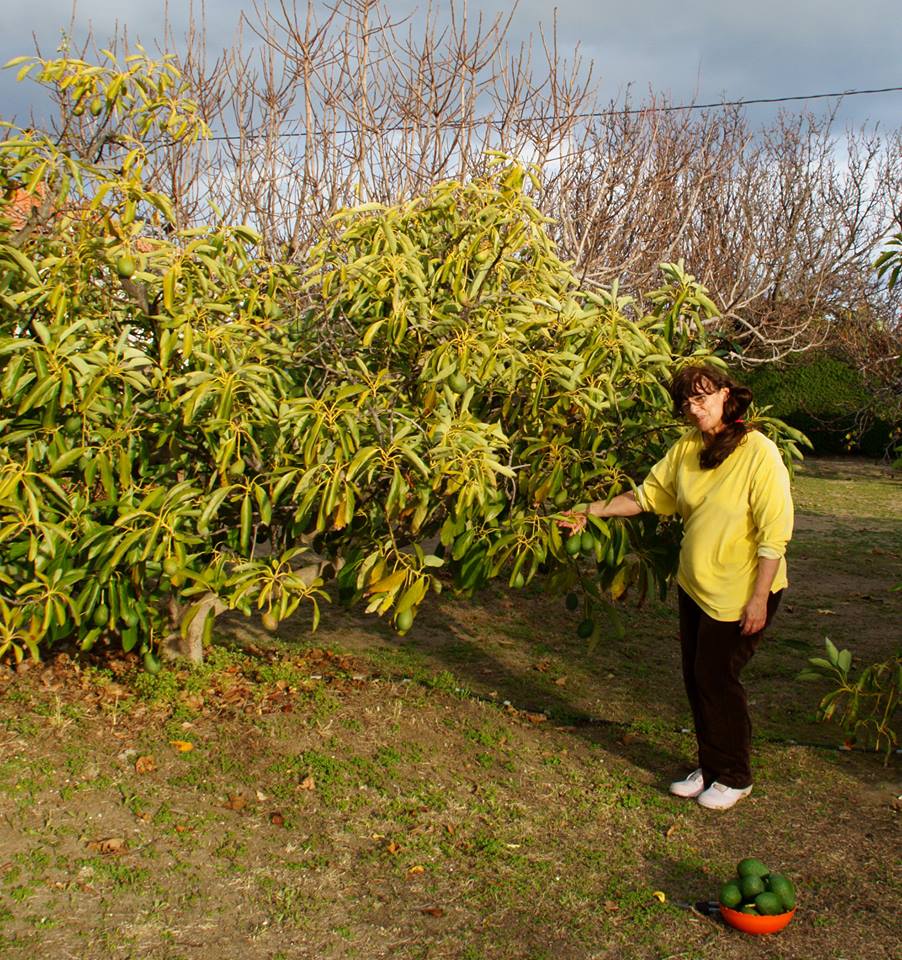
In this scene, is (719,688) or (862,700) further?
(862,700)

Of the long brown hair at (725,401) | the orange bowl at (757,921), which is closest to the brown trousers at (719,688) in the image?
the long brown hair at (725,401)

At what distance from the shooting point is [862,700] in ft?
16.5

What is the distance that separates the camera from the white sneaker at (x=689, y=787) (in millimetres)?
3961

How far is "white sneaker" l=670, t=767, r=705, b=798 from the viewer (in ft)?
13.0

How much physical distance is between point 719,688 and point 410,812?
1.21 m

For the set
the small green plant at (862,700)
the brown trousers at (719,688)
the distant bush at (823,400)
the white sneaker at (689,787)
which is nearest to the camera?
the brown trousers at (719,688)

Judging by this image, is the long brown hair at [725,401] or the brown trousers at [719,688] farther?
the brown trousers at [719,688]

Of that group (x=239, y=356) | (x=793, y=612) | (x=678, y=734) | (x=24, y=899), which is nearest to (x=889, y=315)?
(x=793, y=612)

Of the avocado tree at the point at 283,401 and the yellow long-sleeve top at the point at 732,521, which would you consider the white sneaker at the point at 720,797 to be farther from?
the avocado tree at the point at 283,401

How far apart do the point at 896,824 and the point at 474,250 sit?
106 inches

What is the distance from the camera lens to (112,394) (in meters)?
4.00

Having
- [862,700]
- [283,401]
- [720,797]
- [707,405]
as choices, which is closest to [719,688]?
[720,797]

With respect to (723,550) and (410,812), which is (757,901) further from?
(410,812)

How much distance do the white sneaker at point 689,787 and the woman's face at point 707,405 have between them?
138 centimetres
